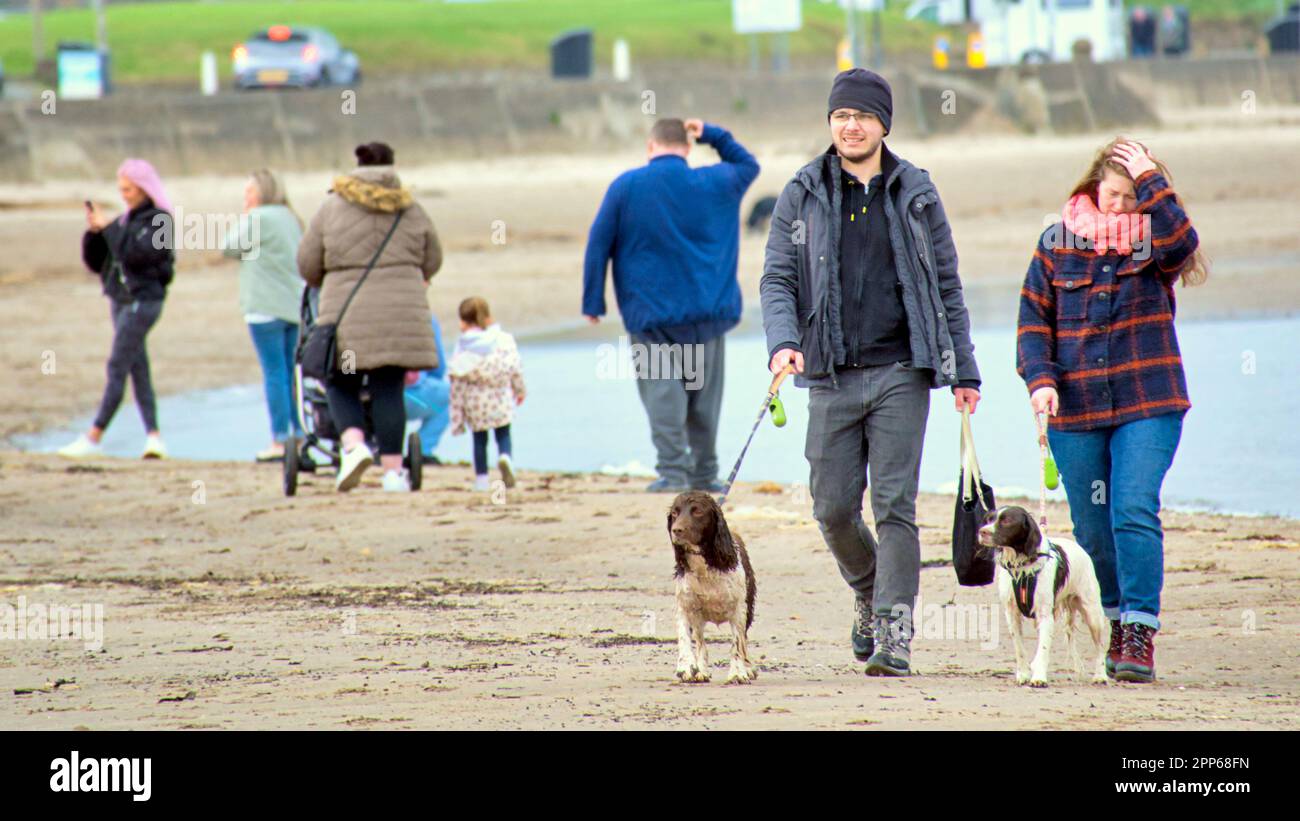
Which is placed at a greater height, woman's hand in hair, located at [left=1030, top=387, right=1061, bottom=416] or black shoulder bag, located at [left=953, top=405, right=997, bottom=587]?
woman's hand in hair, located at [left=1030, top=387, right=1061, bottom=416]

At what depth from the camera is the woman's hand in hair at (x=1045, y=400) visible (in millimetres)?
6258

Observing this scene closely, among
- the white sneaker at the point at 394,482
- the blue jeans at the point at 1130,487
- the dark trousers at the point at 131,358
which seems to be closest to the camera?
the blue jeans at the point at 1130,487

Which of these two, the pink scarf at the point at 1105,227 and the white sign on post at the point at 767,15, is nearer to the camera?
the pink scarf at the point at 1105,227

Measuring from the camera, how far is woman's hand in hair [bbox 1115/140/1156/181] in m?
6.28

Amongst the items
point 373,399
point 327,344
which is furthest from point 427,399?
point 327,344

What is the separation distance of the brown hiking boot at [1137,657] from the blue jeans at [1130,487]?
29mm

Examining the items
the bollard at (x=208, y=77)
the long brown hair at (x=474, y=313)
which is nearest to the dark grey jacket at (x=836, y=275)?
the long brown hair at (x=474, y=313)

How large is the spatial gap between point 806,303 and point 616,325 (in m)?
14.5

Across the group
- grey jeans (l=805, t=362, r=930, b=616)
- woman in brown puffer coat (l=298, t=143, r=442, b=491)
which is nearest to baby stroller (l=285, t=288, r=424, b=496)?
woman in brown puffer coat (l=298, t=143, r=442, b=491)

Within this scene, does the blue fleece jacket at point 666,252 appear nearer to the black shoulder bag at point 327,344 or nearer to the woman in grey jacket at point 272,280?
the black shoulder bag at point 327,344

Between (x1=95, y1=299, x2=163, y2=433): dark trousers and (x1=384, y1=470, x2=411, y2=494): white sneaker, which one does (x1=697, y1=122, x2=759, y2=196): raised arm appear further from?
(x1=95, y1=299, x2=163, y2=433): dark trousers

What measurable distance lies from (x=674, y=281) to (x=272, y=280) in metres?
3.10

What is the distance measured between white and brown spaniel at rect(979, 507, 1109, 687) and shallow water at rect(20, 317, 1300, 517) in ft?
13.3
